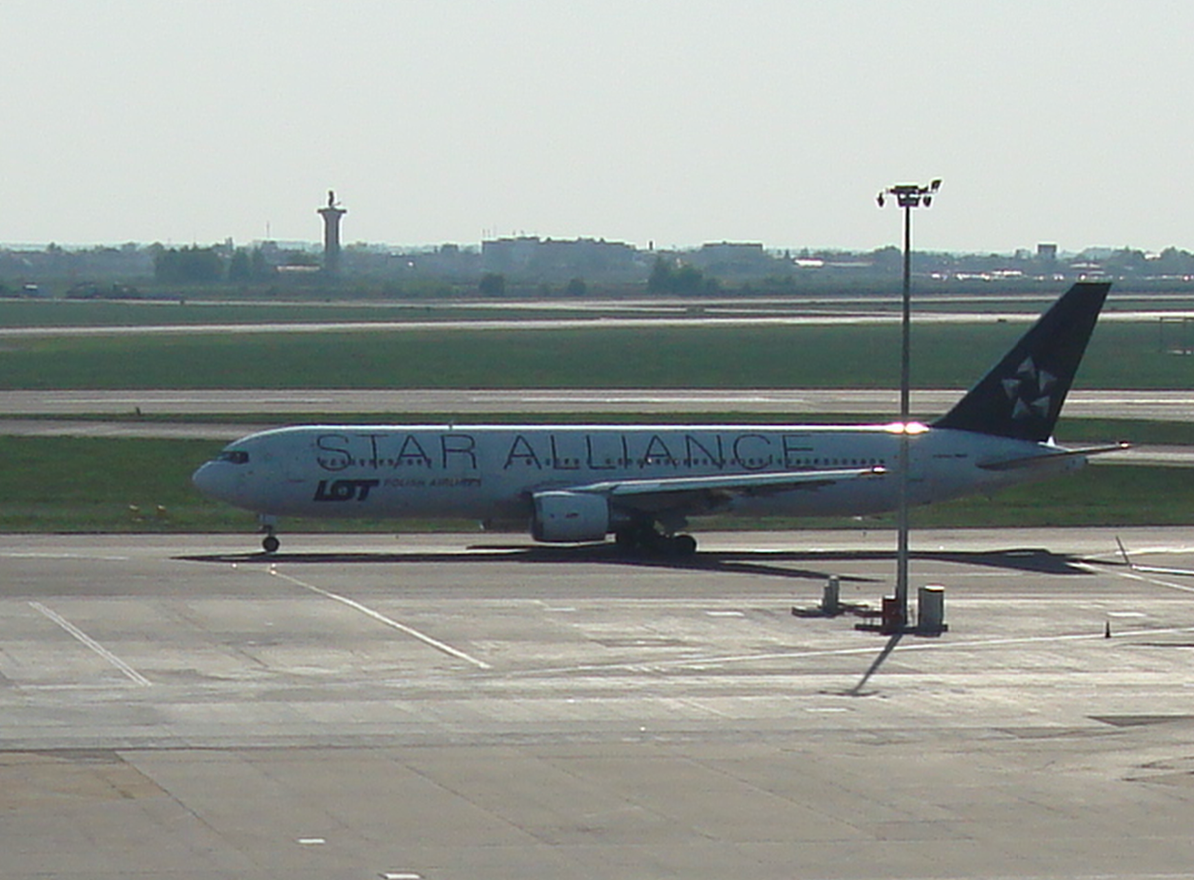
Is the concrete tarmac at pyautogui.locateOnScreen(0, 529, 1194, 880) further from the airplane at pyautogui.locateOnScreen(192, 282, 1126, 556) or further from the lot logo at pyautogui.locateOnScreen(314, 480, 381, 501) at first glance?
the airplane at pyautogui.locateOnScreen(192, 282, 1126, 556)

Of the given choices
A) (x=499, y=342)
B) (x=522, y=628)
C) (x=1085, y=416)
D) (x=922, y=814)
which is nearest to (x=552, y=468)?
(x=522, y=628)

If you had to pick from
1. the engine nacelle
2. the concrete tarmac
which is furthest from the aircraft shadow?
the engine nacelle

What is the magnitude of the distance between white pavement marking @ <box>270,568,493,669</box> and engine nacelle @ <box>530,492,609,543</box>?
8171 millimetres

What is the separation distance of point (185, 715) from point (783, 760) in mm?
10294

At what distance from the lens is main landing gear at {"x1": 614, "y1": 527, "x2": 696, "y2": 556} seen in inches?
2459

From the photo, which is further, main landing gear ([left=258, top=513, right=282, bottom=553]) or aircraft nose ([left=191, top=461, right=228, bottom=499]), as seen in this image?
aircraft nose ([left=191, top=461, right=228, bottom=499])

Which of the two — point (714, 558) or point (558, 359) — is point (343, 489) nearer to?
point (714, 558)

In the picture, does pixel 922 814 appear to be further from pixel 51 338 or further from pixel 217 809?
pixel 51 338

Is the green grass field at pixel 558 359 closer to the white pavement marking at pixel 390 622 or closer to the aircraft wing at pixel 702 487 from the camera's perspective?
the aircraft wing at pixel 702 487

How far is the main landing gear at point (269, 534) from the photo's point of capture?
61.0 m

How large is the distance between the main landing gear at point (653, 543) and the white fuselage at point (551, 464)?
0.95m

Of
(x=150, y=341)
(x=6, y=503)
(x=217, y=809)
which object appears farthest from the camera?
(x=150, y=341)

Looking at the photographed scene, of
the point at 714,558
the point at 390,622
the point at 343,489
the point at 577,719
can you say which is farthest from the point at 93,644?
the point at 714,558

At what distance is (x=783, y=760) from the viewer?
32781mm
